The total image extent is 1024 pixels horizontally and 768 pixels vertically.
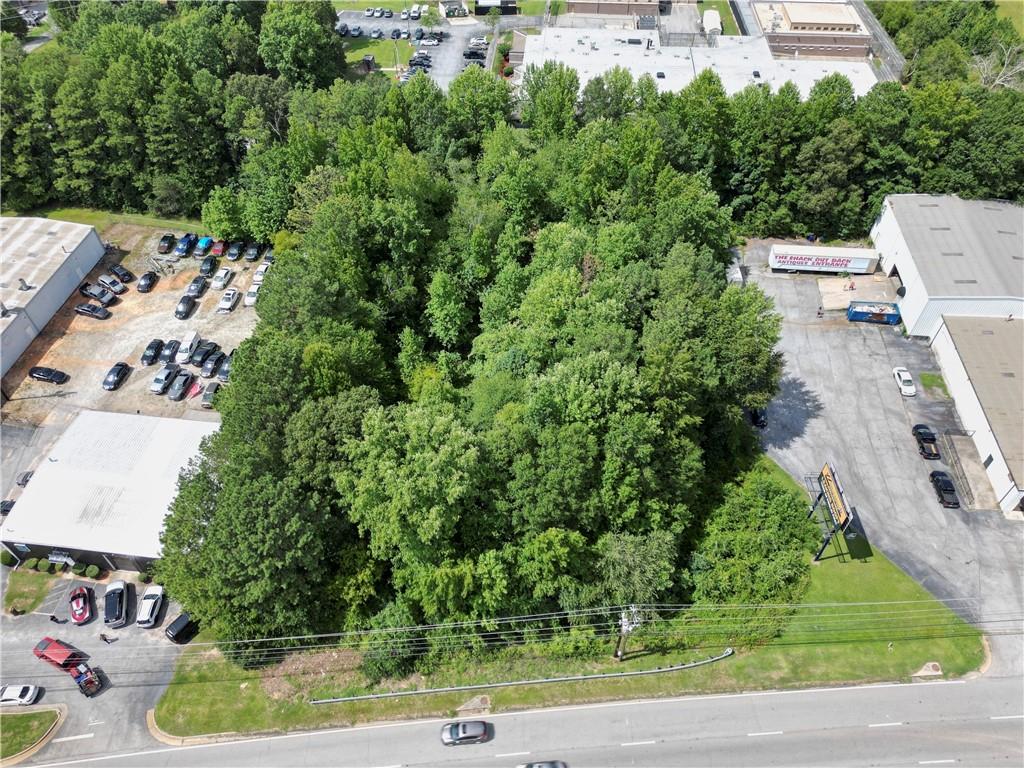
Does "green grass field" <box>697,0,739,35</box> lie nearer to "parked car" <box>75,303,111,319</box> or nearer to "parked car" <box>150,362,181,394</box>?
"parked car" <box>150,362,181,394</box>

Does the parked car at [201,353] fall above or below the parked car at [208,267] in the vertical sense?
below

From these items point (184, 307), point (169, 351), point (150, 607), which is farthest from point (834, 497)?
point (184, 307)

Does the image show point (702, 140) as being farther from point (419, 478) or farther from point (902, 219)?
point (419, 478)

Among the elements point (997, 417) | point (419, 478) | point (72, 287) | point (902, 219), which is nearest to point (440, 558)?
point (419, 478)

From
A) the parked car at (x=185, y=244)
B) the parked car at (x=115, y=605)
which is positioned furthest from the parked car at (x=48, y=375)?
the parked car at (x=115, y=605)

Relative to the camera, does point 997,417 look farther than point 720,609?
Yes

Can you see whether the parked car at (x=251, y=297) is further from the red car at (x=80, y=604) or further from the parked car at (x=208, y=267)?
the red car at (x=80, y=604)

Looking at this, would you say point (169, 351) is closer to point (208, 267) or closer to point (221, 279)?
point (221, 279)
